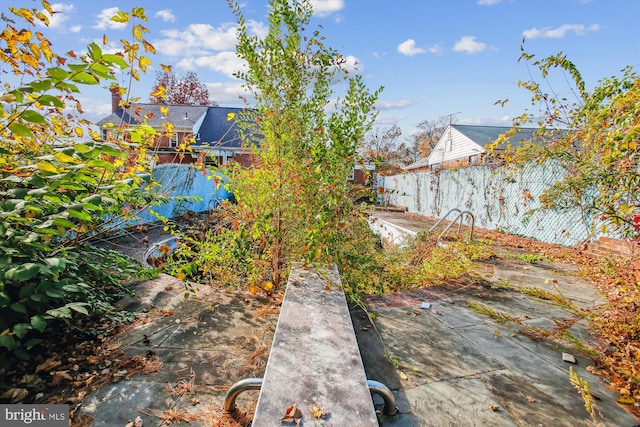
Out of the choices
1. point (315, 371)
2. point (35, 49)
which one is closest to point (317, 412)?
point (315, 371)

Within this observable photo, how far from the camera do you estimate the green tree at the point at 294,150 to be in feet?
10.1

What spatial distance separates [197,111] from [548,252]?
2803 centimetres

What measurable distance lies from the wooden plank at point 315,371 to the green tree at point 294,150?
0.83m

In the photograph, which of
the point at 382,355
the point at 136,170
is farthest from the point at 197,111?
the point at 382,355

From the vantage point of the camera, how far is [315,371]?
5.24 feet

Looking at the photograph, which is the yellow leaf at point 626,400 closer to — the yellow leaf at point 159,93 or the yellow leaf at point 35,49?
the yellow leaf at point 159,93

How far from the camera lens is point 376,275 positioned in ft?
13.8

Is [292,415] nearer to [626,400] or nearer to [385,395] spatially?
[385,395]

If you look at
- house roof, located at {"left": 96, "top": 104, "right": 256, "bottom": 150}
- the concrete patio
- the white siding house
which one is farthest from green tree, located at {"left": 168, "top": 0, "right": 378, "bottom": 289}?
house roof, located at {"left": 96, "top": 104, "right": 256, "bottom": 150}

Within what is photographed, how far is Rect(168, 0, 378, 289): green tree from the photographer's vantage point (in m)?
3.09

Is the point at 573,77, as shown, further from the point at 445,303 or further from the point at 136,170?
the point at 136,170

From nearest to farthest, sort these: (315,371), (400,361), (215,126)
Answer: (315,371) → (400,361) → (215,126)

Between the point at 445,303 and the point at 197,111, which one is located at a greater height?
the point at 197,111

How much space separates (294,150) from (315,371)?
2163mm
